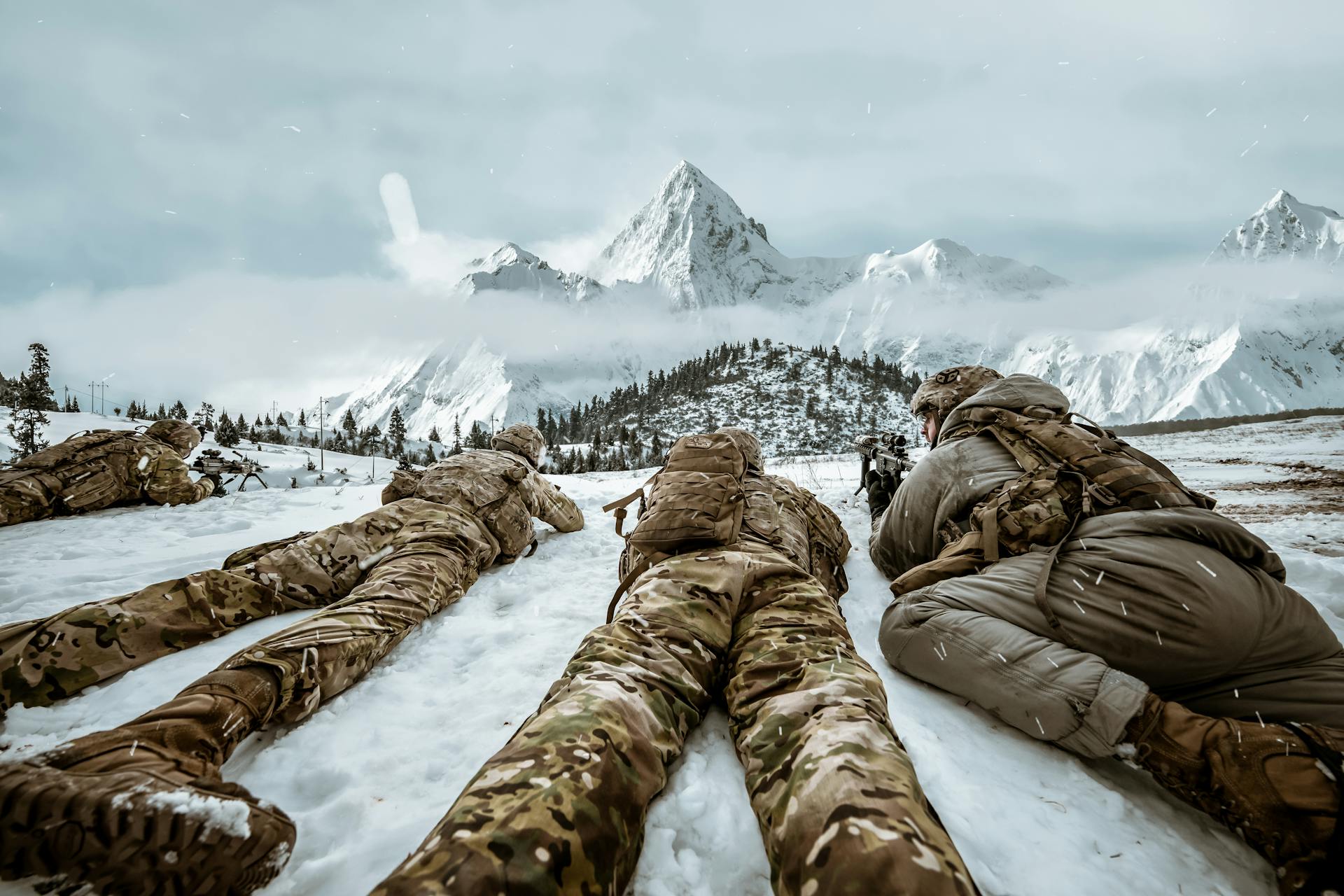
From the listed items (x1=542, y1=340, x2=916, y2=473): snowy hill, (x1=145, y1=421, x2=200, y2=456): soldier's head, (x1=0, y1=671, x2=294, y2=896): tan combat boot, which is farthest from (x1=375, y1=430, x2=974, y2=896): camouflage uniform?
(x1=542, y1=340, x2=916, y2=473): snowy hill

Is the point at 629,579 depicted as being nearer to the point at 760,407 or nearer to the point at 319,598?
the point at 319,598

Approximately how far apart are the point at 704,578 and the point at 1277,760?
66.2 inches

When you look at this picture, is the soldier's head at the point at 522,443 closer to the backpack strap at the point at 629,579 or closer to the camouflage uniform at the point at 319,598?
the camouflage uniform at the point at 319,598

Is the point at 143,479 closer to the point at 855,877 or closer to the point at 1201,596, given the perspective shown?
the point at 855,877

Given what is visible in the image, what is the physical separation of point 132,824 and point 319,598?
2.20 meters

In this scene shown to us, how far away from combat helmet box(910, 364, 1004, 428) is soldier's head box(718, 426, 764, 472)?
1140 millimetres

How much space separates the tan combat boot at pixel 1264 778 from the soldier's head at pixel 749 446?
90.0 inches

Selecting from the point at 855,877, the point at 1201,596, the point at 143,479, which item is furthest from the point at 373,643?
the point at 143,479

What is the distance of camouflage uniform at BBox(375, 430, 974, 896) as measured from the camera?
978mm

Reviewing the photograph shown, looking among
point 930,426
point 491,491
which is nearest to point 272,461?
point 491,491

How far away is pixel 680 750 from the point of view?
1589 mm

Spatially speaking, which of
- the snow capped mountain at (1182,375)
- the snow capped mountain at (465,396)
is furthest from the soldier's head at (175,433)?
the snow capped mountain at (1182,375)

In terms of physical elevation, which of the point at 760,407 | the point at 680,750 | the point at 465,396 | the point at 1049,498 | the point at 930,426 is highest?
the point at 930,426

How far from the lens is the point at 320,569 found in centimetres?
298
